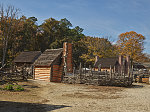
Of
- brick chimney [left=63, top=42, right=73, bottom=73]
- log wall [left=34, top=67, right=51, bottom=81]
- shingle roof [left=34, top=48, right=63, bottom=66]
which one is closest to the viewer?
log wall [left=34, top=67, right=51, bottom=81]

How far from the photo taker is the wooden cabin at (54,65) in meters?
23.9

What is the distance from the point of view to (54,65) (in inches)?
950

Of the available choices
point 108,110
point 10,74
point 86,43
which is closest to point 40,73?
point 10,74

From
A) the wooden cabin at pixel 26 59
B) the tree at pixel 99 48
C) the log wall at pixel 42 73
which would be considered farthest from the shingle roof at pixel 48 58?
the tree at pixel 99 48

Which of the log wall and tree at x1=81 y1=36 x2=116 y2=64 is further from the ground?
tree at x1=81 y1=36 x2=116 y2=64

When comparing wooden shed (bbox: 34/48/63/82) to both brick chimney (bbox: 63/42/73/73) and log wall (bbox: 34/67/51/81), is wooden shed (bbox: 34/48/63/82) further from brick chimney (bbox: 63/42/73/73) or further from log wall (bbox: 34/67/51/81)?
brick chimney (bbox: 63/42/73/73)

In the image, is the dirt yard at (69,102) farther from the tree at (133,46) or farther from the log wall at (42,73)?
the tree at (133,46)

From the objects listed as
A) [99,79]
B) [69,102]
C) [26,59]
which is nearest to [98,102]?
[69,102]

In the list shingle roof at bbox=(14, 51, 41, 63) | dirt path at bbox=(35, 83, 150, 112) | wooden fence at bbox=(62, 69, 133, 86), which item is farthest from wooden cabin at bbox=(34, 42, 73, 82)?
shingle roof at bbox=(14, 51, 41, 63)

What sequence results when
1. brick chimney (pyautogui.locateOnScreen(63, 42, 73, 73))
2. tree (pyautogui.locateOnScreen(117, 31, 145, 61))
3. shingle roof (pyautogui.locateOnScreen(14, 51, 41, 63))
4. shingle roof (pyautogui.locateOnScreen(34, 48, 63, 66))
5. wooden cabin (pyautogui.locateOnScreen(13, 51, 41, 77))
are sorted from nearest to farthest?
shingle roof (pyautogui.locateOnScreen(34, 48, 63, 66))
brick chimney (pyautogui.locateOnScreen(63, 42, 73, 73))
wooden cabin (pyautogui.locateOnScreen(13, 51, 41, 77))
shingle roof (pyautogui.locateOnScreen(14, 51, 41, 63))
tree (pyautogui.locateOnScreen(117, 31, 145, 61))

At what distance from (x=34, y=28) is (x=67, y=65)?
98.9ft

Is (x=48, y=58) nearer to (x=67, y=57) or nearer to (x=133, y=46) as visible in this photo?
(x=67, y=57)

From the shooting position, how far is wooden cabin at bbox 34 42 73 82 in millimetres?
23922

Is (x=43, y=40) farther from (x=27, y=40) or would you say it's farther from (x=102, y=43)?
(x=102, y=43)
